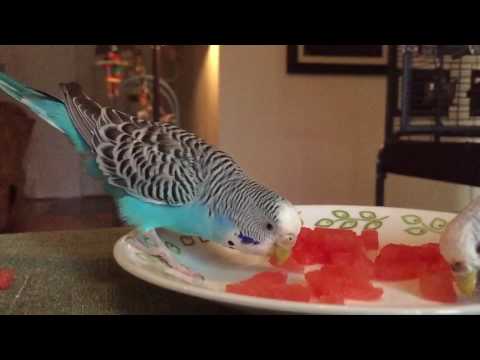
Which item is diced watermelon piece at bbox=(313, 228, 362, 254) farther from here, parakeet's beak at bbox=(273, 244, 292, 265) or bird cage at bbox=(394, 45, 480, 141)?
bird cage at bbox=(394, 45, 480, 141)

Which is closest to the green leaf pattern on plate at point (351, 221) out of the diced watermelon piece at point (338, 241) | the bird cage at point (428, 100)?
the diced watermelon piece at point (338, 241)

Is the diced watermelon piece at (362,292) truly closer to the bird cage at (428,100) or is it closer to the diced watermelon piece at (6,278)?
the diced watermelon piece at (6,278)

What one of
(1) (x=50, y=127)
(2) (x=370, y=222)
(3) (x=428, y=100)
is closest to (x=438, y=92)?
(3) (x=428, y=100)

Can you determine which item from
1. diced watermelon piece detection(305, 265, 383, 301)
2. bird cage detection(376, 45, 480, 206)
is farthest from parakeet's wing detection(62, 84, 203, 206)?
bird cage detection(376, 45, 480, 206)

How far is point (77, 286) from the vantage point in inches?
23.6

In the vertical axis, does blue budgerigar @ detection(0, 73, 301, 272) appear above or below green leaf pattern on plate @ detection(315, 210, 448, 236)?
above

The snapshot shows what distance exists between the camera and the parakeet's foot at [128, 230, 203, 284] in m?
0.56

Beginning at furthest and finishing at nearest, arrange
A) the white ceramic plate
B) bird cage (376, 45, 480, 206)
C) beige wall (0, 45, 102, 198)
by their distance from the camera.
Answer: beige wall (0, 45, 102, 198) → bird cage (376, 45, 480, 206) → the white ceramic plate

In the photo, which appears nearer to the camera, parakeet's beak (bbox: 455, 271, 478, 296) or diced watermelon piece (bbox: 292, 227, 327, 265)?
parakeet's beak (bbox: 455, 271, 478, 296)

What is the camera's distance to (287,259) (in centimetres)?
64

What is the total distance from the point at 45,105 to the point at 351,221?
1.60 feet

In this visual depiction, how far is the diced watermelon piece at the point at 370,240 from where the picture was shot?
27.2 inches

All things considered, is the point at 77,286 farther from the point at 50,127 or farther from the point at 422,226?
the point at 50,127
